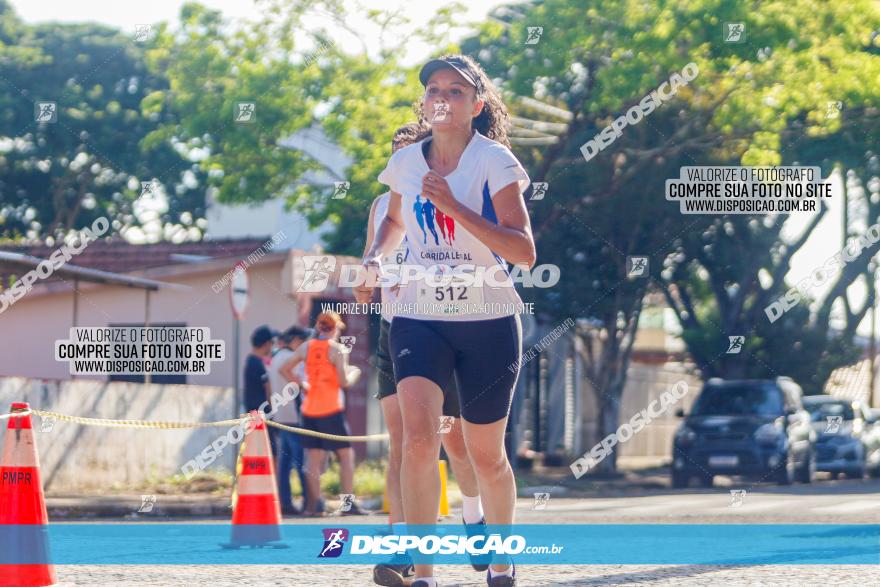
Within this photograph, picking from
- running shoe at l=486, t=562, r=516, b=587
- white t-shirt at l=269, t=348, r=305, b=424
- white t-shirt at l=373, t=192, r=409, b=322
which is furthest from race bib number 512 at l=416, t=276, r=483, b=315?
white t-shirt at l=269, t=348, r=305, b=424

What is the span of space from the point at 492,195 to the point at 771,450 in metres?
17.1

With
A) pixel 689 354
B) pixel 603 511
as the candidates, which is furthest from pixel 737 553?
pixel 689 354

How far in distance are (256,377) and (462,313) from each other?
27.4 feet

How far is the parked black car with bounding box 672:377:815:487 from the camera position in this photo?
22203mm

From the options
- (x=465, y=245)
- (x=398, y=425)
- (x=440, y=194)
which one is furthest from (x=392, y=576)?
(x=440, y=194)

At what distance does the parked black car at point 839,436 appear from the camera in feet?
84.1

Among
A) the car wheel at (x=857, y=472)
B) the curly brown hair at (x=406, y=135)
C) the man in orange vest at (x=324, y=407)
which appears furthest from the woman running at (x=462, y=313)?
the car wheel at (x=857, y=472)

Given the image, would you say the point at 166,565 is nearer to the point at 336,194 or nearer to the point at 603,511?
the point at 603,511

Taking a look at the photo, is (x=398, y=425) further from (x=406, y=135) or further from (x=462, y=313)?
(x=406, y=135)

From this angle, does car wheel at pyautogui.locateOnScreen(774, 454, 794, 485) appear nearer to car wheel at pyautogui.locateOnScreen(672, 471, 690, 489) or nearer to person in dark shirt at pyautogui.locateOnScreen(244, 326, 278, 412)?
car wheel at pyautogui.locateOnScreen(672, 471, 690, 489)

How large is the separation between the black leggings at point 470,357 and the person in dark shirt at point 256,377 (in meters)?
7.90

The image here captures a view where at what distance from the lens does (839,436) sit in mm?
25828

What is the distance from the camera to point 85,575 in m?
7.40

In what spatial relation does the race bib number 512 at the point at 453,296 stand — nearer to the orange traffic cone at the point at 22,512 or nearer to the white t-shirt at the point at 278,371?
the orange traffic cone at the point at 22,512
